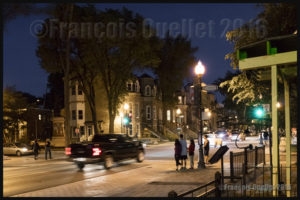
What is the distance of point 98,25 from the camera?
40750mm

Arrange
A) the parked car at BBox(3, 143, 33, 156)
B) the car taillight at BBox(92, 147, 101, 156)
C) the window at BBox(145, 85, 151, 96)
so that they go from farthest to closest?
the window at BBox(145, 85, 151, 96)
the parked car at BBox(3, 143, 33, 156)
the car taillight at BBox(92, 147, 101, 156)

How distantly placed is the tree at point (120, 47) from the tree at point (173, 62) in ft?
69.3

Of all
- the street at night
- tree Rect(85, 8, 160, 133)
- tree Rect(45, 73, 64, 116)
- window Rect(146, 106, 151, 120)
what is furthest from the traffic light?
tree Rect(45, 73, 64, 116)

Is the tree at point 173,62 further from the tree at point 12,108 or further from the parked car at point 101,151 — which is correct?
the parked car at point 101,151

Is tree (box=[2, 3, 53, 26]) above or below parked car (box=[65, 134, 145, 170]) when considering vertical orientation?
above

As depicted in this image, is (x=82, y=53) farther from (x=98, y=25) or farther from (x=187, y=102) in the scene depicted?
(x=187, y=102)

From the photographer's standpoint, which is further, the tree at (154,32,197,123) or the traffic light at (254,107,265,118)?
the tree at (154,32,197,123)

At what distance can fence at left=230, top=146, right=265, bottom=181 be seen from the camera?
1439cm

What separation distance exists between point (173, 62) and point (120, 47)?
2408cm

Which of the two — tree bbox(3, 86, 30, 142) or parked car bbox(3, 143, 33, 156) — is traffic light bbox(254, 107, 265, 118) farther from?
tree bbox(3, 86, 30, 142)

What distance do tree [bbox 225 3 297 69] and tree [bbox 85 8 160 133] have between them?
2204 cm

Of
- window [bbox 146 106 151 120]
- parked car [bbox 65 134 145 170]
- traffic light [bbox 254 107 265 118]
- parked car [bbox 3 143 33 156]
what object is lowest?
parked car [bbox 3 143 33 156]

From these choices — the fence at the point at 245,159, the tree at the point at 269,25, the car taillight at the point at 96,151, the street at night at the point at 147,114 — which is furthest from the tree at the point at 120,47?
the fence at the point at 245,159

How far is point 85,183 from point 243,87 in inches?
396
